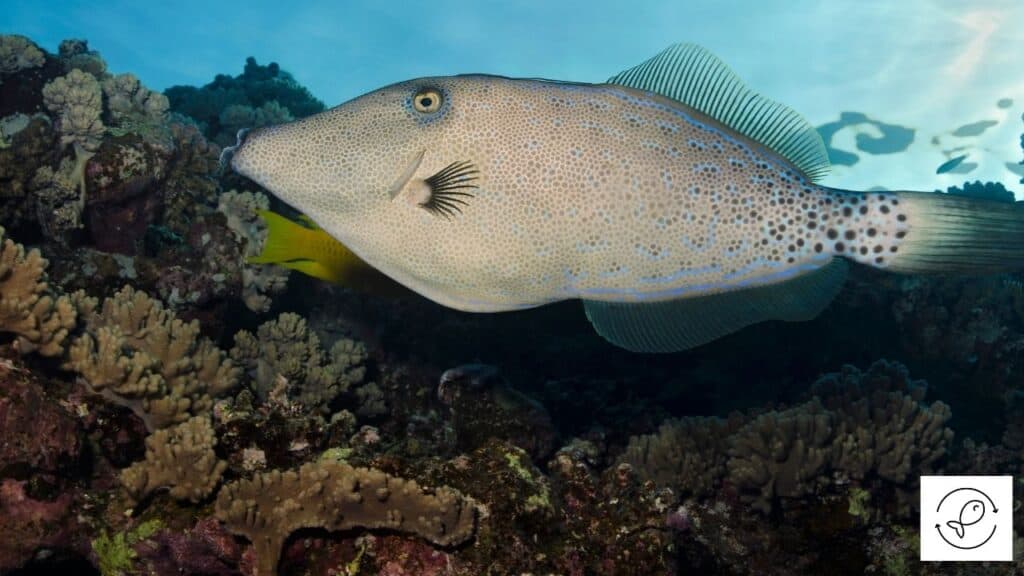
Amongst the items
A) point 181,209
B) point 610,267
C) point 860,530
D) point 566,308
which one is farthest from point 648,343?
point 181,209

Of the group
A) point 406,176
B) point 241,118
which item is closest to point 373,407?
point 406,176

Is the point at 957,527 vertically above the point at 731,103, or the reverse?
the point at 731,103

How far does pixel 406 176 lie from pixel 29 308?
2.28m

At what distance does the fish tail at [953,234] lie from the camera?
7.29 ft

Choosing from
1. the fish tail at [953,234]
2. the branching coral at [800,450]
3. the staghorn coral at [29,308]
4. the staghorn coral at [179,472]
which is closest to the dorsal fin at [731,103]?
the fish tail at [953,234]

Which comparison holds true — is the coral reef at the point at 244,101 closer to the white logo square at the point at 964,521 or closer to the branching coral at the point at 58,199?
the branching coral at the point at 58,199

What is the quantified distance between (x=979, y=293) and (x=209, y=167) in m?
11.1

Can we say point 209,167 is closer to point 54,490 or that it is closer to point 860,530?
point 54,490

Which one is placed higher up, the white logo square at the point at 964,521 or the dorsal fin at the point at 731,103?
the dorsal fin at the point at 731,103

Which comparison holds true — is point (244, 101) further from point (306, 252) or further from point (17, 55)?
point (306, 252)

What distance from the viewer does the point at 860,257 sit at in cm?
240

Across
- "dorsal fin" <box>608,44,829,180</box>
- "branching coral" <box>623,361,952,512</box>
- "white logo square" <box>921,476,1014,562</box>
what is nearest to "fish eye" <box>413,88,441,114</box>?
"dorsal fin" <box>608,44,829,180</box>

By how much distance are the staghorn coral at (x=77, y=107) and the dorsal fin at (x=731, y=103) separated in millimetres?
6055

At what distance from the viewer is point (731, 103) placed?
105 inches
